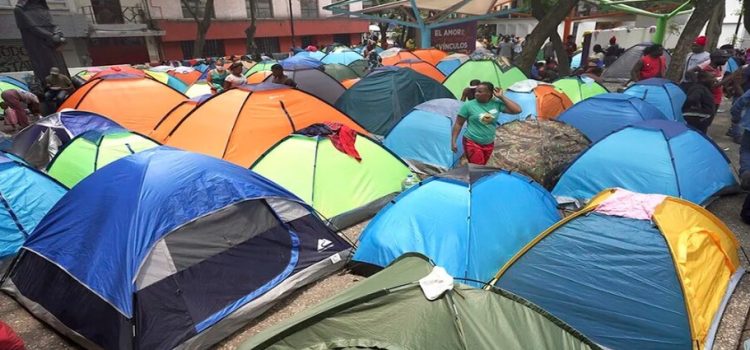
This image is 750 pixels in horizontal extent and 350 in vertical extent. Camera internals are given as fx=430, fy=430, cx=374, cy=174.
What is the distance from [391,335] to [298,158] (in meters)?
3.69

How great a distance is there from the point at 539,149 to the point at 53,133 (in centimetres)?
766

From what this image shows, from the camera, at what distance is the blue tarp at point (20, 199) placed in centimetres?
445

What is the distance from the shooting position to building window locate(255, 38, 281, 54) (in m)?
33.3

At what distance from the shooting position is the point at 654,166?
16.8 feet

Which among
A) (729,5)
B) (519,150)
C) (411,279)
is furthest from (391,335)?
(729,5)

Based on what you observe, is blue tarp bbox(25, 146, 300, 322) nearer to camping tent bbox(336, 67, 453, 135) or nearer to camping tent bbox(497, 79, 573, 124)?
camping tent bbox(336, 67, 453, 135)

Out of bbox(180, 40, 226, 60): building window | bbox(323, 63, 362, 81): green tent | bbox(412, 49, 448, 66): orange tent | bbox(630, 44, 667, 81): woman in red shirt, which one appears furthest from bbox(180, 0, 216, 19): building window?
bbox(630, 44, 667, 81): woman in red shirt

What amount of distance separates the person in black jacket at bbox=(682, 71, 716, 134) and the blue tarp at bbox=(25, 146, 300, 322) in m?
6.86

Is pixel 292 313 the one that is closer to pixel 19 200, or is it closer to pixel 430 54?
pixel 19 200

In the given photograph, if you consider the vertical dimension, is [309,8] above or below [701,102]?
above

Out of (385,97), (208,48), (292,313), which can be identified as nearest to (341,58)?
(385,97)

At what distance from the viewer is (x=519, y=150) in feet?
20.5

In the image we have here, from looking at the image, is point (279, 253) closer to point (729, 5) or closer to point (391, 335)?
point (391, 335)

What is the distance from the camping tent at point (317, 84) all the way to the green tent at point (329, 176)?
195 inches
